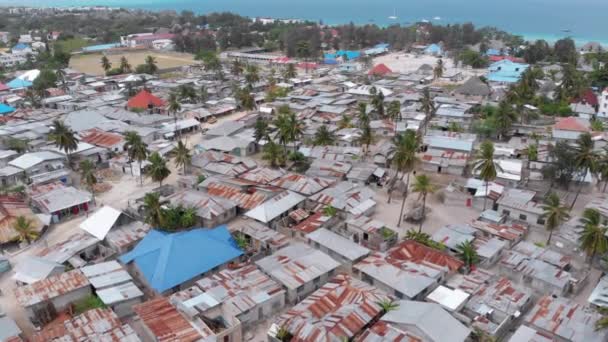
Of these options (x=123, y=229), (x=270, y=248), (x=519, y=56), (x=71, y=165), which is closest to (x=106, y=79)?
(x=71, y=165)

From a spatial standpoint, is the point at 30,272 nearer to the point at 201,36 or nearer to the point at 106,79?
the point at 106,79

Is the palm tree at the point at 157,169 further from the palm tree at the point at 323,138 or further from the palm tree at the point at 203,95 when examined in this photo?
the palm tree at the point at 203,95

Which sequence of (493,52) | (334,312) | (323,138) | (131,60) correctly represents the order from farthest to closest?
(131,60) → (493,52) → (323,138) → (334,312)

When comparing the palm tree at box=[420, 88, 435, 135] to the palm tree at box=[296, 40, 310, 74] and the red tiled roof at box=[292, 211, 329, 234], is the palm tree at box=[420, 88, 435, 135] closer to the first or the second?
the red tiled roof at box=[292, 211, 329, 234]

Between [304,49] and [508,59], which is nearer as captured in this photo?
[508,59]

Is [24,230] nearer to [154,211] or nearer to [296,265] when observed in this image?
[154,211]

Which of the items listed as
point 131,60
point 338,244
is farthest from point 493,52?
point 338,244

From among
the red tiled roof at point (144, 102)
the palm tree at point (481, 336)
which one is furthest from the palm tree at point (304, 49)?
the palm tree at point (481, 336)
